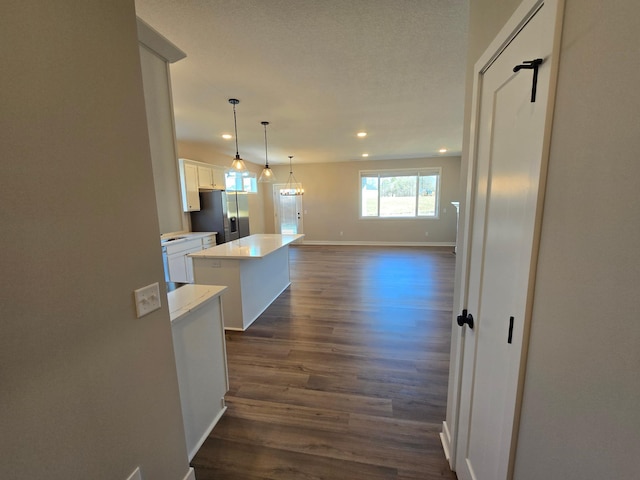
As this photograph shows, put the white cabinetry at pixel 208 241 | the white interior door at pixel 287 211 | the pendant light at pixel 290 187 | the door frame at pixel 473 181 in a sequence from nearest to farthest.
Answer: the door frame at pixel 473 181
the white cabinetry at pixel 208 241
the pendant light at pixel 290 187
the white interior door at pixel 287 211

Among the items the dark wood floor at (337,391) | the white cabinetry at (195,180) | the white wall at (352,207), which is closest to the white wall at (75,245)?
the dark wood floor at (337,391)

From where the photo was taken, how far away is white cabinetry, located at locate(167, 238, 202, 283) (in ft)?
13.8

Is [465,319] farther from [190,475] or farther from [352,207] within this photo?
[352,207]

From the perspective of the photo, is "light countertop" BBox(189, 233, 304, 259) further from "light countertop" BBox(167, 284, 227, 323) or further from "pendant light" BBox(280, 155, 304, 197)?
"pendant light" BBox(280, 155, 304, 197)

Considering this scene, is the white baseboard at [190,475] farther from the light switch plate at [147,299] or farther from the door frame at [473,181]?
the door frame at [473,181]

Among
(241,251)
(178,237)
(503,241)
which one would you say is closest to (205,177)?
(178,237)

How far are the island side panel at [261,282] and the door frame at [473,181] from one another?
2305 millimetres

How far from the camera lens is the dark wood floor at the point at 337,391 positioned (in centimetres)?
155

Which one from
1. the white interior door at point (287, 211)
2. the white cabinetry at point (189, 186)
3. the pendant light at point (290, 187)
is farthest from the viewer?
the white interior door at point (287, 211)

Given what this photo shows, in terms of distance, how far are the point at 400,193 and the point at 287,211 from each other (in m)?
3.57

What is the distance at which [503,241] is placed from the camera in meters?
0.94

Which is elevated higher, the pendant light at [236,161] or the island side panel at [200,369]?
the pendant light at [236,161]

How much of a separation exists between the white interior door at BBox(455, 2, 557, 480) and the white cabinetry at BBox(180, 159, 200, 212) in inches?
186

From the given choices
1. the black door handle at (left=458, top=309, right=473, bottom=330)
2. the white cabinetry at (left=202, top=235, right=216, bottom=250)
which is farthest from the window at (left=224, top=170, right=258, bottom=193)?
the black door handle at (left=458, top=309, right=473, bottom=330)
